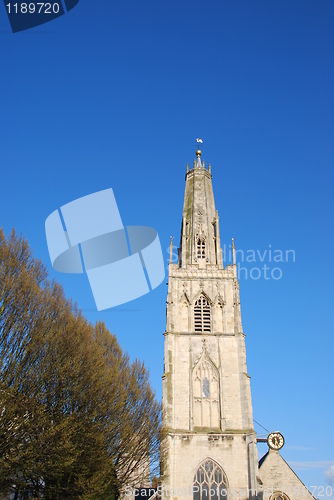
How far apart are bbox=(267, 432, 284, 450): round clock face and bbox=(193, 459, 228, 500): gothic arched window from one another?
4.78 m

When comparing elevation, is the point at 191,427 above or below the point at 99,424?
above

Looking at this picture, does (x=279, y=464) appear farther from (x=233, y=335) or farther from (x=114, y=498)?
(x=114, y=498)

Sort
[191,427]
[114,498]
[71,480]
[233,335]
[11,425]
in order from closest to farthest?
[11,425]
[71,480]
[114,498]
[191,427]
[233,335]

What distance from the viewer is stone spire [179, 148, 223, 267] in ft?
130

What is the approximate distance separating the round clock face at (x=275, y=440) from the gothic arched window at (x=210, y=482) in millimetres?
4776

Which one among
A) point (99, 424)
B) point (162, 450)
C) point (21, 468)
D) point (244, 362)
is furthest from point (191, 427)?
point (21, 468)

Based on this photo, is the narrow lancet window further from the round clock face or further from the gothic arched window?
the round clock face

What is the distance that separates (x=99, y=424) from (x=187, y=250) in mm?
21920

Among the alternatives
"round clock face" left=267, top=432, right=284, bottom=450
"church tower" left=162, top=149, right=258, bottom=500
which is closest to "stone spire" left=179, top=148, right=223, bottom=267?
"church tower" left=162, top=149, right=258, bottom=500

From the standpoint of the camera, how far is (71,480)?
19.5 meters

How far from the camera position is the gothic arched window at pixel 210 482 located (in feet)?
96.2

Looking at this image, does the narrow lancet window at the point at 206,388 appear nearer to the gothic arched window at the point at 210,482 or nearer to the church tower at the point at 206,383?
the church tower at the point at 206,383

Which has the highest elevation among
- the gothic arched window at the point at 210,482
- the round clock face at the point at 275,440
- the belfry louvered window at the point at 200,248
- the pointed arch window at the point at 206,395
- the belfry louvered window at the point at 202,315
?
the belfry louvered window at the point at 200,248

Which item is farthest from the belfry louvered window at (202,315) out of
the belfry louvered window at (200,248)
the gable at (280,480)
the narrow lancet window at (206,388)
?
the gable at (280,480)
